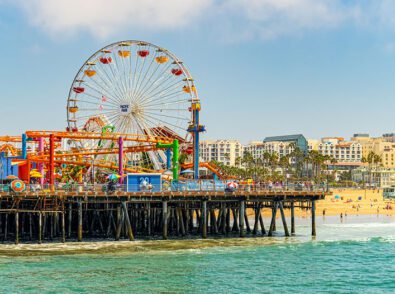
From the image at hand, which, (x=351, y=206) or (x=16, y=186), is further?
(x=351, y=206)

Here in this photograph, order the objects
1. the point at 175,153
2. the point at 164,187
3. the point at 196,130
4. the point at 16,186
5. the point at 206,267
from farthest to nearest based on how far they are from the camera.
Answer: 1. the point at 196,130
2. the point at 175,153
3. the point at 164,187
4. the point at 16,186
5. the point at 206,267

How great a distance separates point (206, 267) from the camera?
138 ft

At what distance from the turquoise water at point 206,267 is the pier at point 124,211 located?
9.07ft

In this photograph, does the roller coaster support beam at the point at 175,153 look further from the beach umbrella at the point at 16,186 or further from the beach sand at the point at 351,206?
the beach sand at the point at 351,206

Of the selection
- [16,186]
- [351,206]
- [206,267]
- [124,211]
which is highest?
[16,186]

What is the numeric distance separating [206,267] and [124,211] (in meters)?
13.0

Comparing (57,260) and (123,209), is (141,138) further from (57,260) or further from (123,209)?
(57,260)

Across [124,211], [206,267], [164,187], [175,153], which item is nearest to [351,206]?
[175,153]

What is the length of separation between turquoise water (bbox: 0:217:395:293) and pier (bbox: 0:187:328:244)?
2.76 m

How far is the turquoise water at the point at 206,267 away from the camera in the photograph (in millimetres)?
36562

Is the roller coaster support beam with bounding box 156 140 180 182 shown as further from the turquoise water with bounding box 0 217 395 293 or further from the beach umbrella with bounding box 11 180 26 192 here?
the beach umbrella with bounding box 11 180 26 192

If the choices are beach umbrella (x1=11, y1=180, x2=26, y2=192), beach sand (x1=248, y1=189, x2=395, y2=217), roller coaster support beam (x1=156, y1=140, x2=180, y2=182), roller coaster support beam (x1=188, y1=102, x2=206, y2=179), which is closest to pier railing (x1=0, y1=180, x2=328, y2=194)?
beach umbrella (x1=11, y1=180, x2=26, y2=192)

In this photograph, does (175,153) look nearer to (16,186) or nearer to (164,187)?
(164,187)

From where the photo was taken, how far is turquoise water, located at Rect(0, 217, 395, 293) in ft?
120
